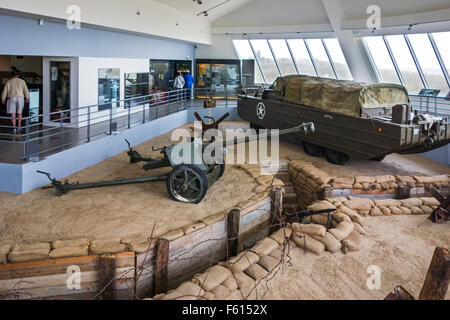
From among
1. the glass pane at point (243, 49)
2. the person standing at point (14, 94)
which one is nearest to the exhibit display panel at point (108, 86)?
the person standing at point (14, 94)

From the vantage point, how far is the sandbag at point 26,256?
19.0 feet

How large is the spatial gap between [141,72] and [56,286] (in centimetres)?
1140

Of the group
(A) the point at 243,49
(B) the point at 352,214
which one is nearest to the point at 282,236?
(B) the point at 352,214

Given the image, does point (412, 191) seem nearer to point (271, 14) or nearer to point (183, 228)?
point (183, 228)

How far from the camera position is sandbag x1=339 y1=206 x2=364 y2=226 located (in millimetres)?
8031

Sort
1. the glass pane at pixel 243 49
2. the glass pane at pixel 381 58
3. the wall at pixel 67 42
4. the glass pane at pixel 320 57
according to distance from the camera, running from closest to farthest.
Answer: the wall at pixel 67 42 < the glass pane at pixel 381 58 < the glass pane at pixel 320 57 < the glass pane at pixel 243 49

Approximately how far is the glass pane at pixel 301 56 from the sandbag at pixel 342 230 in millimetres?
16183

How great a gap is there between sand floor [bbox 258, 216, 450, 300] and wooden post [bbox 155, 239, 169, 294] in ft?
4.61

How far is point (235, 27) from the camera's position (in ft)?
72.0

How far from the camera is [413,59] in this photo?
57.8 ft

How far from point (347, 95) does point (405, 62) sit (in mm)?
8458

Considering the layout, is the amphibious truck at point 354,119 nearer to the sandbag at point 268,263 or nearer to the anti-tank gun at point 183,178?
the anti-tank gun at point 183,178

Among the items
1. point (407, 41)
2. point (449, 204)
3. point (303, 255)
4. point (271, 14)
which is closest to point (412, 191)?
point (449, 204)

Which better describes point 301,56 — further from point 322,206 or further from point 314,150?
point 322,206
